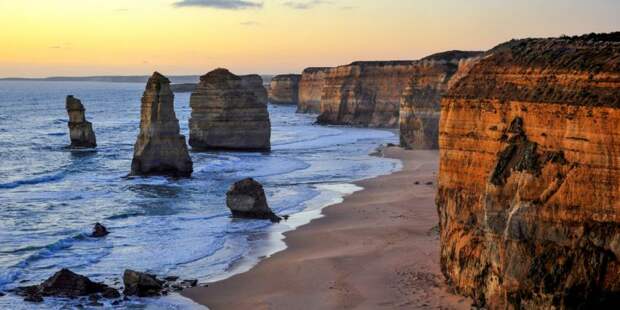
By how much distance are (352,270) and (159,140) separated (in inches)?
936

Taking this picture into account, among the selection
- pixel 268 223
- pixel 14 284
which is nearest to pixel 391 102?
pixel 268 223

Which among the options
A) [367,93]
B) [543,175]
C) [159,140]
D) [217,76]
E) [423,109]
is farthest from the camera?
[367,93]

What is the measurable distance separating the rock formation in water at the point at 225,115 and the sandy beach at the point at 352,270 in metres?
26.9

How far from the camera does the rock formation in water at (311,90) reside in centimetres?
12850

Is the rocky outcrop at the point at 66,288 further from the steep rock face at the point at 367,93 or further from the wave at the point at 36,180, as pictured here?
the steep rock face at the point at 367,93

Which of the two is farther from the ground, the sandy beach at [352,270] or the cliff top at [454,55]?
the cliff top at [454,55]

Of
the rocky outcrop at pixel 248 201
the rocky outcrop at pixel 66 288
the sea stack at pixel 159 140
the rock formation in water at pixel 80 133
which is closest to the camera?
the rocky outcrop at pixel 66 288

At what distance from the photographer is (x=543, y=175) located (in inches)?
558

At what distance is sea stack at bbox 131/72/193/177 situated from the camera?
140 feet

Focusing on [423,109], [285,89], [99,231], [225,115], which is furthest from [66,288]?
[285,89]

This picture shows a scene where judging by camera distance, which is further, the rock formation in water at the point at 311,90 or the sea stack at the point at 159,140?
the rock formation in water at the point at 311,90

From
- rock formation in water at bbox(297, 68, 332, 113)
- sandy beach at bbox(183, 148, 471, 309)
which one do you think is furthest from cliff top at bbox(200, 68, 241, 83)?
rock formation in water at bbox(297, 68, 332, 113)

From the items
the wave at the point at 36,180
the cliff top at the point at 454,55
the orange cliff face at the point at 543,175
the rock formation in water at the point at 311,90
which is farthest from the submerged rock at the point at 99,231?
the rock formation in water at the point at 311,90

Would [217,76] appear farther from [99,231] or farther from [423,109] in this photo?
[99,231]
